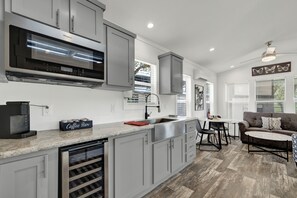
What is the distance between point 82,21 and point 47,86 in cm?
82

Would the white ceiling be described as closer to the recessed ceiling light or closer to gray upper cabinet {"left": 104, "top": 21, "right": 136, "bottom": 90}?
the recessed ceiling light

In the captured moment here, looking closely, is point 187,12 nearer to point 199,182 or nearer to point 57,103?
point 57,103

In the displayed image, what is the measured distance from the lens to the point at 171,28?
9.32 ft

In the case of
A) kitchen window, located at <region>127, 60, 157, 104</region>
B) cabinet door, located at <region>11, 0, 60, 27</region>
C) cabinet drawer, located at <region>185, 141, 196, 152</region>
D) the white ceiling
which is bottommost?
cabinet drawer, located at <region>185, 141, 196, 152</region>

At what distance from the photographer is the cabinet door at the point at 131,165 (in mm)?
1757

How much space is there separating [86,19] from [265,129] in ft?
17.7

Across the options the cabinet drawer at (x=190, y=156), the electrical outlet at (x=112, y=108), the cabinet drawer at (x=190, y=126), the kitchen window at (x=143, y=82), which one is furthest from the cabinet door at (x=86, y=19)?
the cabinet drawer at (x=190, y=156)

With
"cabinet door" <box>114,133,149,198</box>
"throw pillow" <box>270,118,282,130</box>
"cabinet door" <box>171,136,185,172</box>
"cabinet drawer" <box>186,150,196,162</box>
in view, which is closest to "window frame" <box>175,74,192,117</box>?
"cabinet drawer" <box>186,150,196,162</box>

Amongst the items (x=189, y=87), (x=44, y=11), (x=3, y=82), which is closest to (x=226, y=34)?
(x=189, y=87)

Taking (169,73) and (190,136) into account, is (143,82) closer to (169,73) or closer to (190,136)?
(169,73)

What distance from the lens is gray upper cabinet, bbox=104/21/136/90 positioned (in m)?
2.05

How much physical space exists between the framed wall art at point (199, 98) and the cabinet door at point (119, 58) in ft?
10.5

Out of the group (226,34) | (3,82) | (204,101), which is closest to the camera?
(3,82)

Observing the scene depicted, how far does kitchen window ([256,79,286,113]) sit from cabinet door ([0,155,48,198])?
6.67 m
